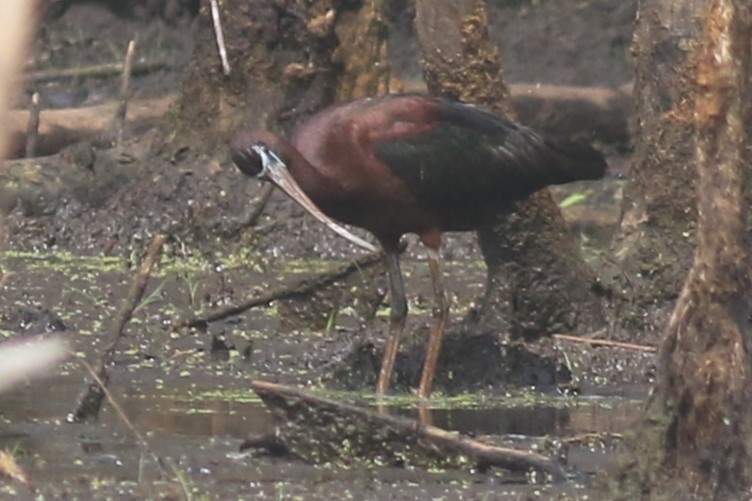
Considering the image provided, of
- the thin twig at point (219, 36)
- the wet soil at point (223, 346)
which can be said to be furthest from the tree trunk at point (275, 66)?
the wet soil at point (223, 346)

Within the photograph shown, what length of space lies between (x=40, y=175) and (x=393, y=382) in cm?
451

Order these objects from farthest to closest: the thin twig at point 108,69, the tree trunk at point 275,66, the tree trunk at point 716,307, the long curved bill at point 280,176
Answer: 1. the thin twig at point 108,69
2. the tree trunk at point 275,66
3. the long curved bill at point 280,176
4. the tree trunk at point 716,307

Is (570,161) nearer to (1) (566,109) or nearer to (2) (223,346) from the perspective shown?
(2) (223,346)

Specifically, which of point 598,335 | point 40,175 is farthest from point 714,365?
point 40,175

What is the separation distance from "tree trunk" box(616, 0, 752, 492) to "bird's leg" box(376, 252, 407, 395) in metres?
2.64

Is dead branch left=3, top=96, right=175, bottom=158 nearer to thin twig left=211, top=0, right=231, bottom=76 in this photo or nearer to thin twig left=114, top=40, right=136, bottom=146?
thin twig left=114, top=40, right=136, bottom=146

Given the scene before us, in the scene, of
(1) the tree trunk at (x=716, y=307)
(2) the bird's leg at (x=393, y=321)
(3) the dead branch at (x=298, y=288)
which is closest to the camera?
(1) the tree trunk at (x=716, y=307)

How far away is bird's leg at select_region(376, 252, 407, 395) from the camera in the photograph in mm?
6754

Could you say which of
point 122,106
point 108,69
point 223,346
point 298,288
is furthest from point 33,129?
point 108,69

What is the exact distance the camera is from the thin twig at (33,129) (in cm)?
→ 1070

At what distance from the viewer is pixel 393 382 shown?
6891 mm

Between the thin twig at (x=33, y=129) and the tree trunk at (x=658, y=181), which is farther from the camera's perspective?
the thin twig at (x=33, y=129)

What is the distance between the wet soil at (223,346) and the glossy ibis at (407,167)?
440 mm

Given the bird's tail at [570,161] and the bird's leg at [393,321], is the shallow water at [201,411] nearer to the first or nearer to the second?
the bird's leg at [393,321]
